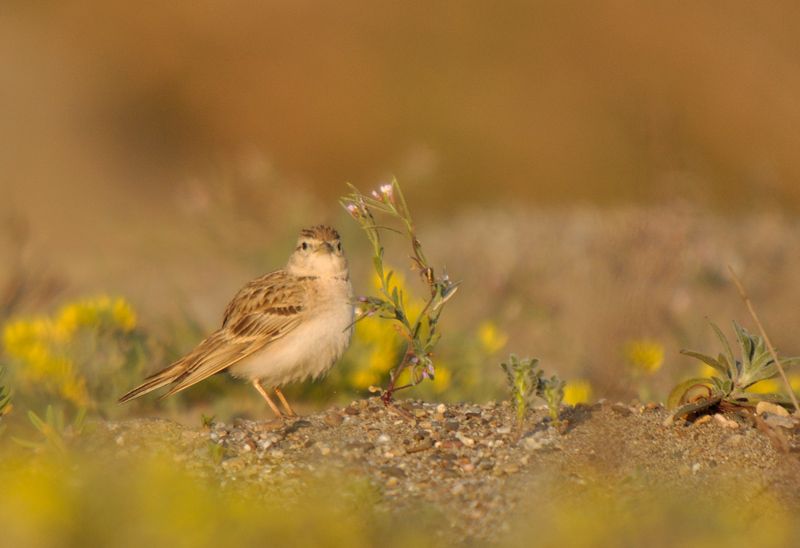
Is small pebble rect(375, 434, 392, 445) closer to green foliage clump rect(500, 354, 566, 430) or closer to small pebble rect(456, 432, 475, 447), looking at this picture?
small pebble rect(456, 432, 475, 447)

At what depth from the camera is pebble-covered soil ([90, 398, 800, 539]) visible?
4699 mm

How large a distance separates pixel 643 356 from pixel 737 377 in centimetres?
157

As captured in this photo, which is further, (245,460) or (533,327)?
(533,327)

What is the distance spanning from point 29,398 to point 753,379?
4158mm

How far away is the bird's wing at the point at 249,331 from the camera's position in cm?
692

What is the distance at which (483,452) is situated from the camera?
206 inches

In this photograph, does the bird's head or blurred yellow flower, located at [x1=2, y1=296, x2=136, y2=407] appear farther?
blurred yellow flower, located at [x1=2, y1=296, x2=136, y2=407]

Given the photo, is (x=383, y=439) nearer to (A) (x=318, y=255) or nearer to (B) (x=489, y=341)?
(A) (x=318, y=255)

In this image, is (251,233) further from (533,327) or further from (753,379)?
(753,379)

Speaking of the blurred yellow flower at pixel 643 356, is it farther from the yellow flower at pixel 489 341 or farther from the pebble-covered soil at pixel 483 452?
the yellow flower at pixel 489 341

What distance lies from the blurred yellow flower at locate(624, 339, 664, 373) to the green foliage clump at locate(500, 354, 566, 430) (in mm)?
1548

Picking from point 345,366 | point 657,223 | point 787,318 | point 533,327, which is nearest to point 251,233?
point 533,327

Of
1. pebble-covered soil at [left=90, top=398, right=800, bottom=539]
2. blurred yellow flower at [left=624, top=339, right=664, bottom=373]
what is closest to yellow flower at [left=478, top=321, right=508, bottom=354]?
blurred yellow flower at [left=624, top=339, right=664, bottom=373]

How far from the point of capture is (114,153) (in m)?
22.8
